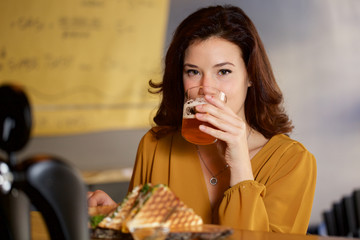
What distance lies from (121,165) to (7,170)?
2.41 m

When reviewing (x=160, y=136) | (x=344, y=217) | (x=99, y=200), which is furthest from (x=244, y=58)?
(x=344, y=217)

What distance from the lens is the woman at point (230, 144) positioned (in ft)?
4.63

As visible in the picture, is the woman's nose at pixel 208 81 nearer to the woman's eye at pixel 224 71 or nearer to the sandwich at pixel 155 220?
the woman's eye at pixel 224 71

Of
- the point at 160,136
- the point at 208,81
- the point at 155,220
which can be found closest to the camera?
the point at 155,220

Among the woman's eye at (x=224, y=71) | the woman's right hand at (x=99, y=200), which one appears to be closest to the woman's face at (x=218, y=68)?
the woman's eye at (x=224, y=71)

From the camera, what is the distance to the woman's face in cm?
159

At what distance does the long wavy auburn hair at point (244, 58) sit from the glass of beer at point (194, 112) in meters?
0.30

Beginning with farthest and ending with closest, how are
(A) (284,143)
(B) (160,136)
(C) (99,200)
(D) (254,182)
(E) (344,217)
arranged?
(E) (344,217), (B) (160,136), (A) (284,143), (D) (254,182), (C) (99,200)

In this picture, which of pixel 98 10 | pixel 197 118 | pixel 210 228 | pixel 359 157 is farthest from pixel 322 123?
pixel 210 228

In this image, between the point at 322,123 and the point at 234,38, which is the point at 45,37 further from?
the point at 322,123

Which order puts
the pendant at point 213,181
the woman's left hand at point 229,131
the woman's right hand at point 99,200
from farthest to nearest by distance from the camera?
the pendant at point 213,181, the woman's left hand at point 229,131, the woman's right hand at point 99,200

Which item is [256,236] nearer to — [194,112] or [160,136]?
[194,112]

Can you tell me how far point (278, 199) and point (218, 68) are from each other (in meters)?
0.51

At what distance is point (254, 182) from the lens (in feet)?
4.64
